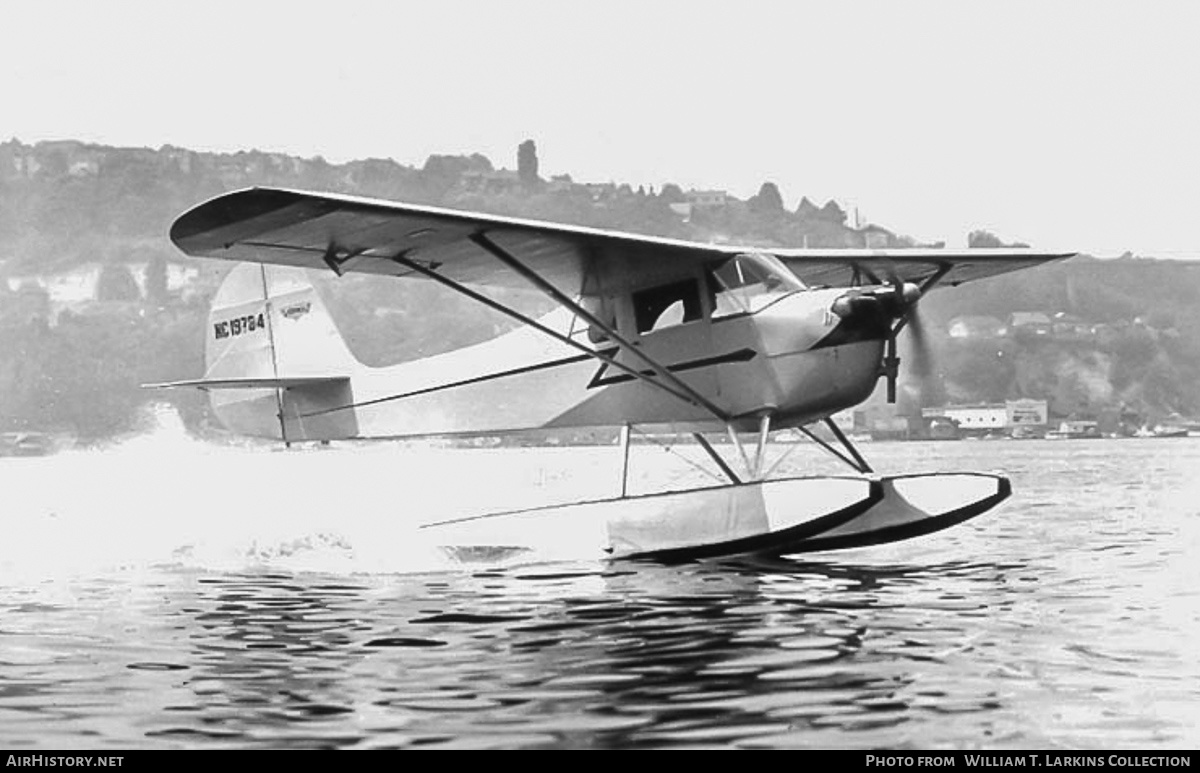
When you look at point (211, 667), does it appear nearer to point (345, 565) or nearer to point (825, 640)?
point (825, 640)

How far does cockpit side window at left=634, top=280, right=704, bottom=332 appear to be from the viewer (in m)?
12.9

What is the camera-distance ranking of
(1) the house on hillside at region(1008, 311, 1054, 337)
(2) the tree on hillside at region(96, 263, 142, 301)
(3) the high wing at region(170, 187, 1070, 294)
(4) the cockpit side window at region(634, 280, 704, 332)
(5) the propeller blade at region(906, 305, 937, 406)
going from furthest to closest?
(2) the tree on hillside at region(96, 263, 142, 301) < (1) the house on hillside at region(1008, 311, 1054, 337) < (4) the cockpit side window at region(634, 280, 704, 332) < (5) the propeller blade at region(906, 305, 937, 406) < (3) the high wing at region(170, 187, 1070, 294)

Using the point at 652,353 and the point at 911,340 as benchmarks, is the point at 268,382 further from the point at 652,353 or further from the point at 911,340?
the point at 911,340

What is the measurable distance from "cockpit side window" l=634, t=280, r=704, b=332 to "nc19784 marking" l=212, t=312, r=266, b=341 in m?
5.03

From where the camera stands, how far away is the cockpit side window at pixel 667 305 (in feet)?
42.2

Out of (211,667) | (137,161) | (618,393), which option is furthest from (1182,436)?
(211,667)

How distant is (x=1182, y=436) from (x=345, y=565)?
291 feet

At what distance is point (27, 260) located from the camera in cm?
9544

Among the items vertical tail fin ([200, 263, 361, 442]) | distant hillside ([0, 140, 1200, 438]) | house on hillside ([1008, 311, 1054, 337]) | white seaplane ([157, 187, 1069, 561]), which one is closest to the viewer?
white seaplane ([157, 187, 1069, 561])

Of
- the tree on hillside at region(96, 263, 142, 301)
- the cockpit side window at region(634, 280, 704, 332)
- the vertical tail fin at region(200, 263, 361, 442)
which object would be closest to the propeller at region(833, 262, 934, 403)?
the cockpit side window at region(634, 280, 704, 332)

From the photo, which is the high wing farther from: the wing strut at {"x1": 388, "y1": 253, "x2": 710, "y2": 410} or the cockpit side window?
the cockpit side window

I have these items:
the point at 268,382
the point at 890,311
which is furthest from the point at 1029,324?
the point at 890,311

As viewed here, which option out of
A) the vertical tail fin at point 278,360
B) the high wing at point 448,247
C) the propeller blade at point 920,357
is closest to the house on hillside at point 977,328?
the vertical tail fin at point 278,360

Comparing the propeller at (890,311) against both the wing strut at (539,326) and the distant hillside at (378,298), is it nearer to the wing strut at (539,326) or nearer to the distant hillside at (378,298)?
the wing strut at (539,326)
